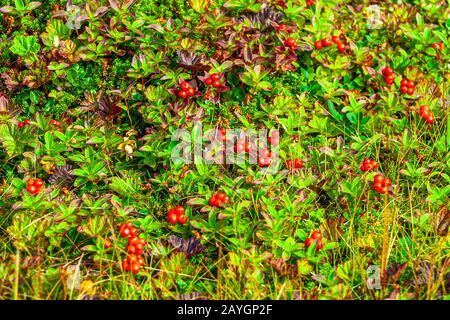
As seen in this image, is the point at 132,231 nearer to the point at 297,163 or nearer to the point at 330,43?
the point at 297,163

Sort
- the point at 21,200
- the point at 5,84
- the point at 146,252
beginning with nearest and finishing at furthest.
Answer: the point at 146,252 < the point at 21,200 < the point at 5,84

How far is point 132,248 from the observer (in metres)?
3.55

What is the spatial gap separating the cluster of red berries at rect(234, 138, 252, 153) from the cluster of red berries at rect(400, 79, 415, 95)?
1274 millimetres

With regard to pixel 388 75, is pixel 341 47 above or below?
above

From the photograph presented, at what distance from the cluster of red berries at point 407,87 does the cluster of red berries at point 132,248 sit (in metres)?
2.21

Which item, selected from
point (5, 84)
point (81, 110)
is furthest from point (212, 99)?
point (5, 84)

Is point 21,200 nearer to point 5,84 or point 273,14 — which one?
point 5,84

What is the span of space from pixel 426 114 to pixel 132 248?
2245 mm

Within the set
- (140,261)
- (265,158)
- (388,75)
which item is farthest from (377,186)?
(140,261)

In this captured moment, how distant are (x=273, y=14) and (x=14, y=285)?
2594 mm

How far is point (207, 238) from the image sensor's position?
379 cm

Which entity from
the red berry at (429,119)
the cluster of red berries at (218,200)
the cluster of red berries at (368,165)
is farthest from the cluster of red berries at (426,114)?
the cluster of red berries at (218,200)

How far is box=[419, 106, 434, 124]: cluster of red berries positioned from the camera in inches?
173

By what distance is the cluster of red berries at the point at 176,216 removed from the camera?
3.83m
